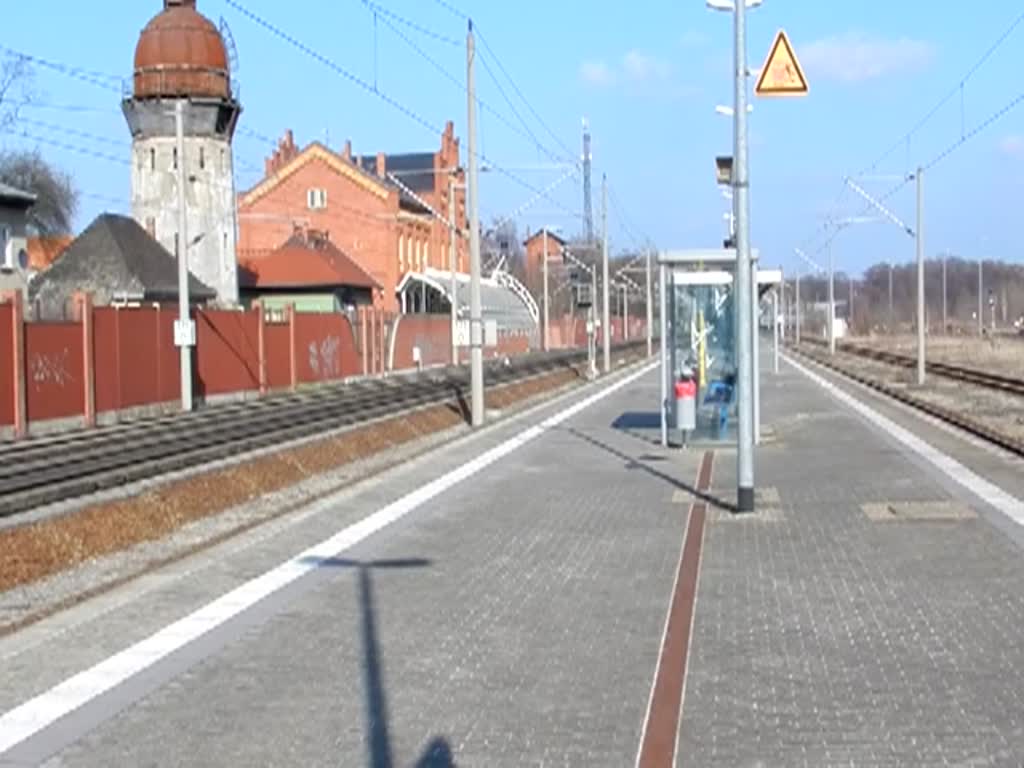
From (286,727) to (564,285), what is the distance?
122841 mm

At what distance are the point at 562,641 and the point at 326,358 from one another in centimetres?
5041

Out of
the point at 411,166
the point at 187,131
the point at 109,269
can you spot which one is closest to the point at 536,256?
the point at 411,166

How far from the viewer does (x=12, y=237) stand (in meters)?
52.7

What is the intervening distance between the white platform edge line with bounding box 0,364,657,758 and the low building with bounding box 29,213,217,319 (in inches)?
1743

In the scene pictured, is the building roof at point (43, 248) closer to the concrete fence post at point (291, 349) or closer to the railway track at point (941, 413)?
the concrete fence post at point (291, 349)

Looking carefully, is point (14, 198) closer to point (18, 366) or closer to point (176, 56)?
point (18, 366)

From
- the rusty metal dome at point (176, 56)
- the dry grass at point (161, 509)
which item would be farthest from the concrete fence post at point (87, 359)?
the rusty metal dome at point (176, 56)

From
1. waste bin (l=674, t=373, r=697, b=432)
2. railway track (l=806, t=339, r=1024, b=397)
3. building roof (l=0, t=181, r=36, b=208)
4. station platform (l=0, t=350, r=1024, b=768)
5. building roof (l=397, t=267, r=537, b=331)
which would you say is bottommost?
station platform (l=0, t=350, r=1024, b=768)

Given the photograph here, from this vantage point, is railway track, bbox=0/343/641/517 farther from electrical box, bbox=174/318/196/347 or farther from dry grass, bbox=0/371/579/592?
electrical box, bbox=174/318/196/347

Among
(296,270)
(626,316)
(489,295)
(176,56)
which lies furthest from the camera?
(626,316)

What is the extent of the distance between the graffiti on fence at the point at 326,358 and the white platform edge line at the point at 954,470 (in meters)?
23.7

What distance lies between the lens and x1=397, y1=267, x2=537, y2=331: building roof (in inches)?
3465

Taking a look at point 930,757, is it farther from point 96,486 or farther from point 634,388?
point 634,388

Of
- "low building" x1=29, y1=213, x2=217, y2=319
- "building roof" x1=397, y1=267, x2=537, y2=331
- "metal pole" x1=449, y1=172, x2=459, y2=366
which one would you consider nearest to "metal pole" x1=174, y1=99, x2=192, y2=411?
"metal pole" x1=449, y1=172, x2=459, y2=366
